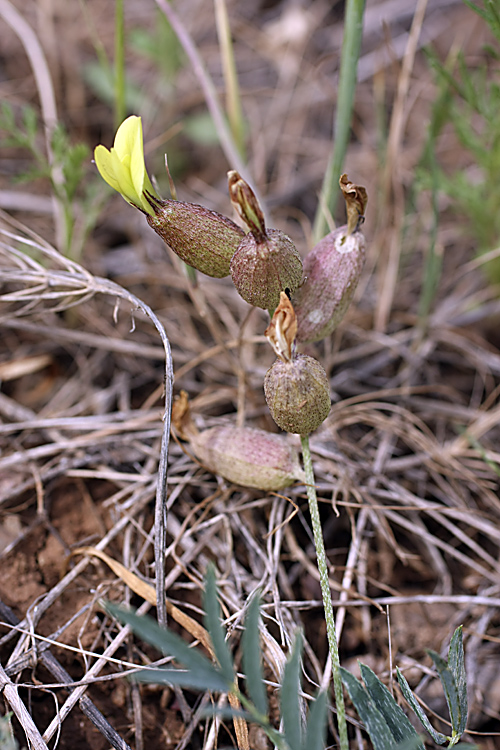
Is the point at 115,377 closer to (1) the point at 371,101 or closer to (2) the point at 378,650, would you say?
(2) the point at 378,650

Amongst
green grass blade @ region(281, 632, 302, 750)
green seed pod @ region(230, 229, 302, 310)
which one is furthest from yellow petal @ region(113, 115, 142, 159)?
green grass blade @ region(281, 632, 302, 750)

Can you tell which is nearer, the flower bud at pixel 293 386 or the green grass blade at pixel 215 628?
the green grass blade at pixel 215 628

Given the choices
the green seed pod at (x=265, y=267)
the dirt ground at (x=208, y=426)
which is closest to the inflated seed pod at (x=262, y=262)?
the green seed pod at (x=265, y=267)

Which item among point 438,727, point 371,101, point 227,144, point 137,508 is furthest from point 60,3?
point 438,727

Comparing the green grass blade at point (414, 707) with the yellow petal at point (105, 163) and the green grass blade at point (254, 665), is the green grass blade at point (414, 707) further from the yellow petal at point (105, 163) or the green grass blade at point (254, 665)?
the yellow petal at point (105, 163)

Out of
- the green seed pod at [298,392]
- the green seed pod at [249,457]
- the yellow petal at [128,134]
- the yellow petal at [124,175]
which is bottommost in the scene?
the green seed pod at [249,457]

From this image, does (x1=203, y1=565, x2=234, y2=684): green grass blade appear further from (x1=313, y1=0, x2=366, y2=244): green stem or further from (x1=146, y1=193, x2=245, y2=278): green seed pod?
(x1=313, y1=0, x2=366, y2=244): green stem

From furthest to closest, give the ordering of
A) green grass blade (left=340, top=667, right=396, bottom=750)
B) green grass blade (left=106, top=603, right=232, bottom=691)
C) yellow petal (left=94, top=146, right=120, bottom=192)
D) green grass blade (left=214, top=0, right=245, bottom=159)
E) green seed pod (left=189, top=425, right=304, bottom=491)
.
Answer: green grass blade (left=214, top=0, right=245, bottom=159) → green seed pod (left=189, top=425, right=304, bottom=491) → yellow petal (left=94, top=146, right=120, bottom=192) → green grass blade (left=340, top=667, right=396, bottom=750) → green grass blade (left=106, top=603, right=232, bottom=691)

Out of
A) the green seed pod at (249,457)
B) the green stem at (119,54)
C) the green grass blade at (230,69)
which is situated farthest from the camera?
the green grass blade at (230,69)
